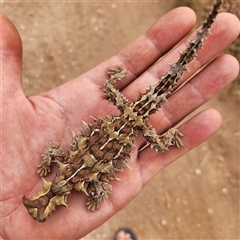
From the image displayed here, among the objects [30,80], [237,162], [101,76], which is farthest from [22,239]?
[237,162]

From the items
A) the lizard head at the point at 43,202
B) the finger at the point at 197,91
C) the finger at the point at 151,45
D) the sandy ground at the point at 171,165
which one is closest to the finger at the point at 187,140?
the finger at the point at 197,91

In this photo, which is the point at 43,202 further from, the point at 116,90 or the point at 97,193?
the point at 116,90

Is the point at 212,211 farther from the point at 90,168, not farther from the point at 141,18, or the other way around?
the point at 141,18

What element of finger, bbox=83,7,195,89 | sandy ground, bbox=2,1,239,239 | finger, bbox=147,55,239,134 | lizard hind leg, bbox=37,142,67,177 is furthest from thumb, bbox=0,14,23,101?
sandy ground, bbox=2,1,239,239

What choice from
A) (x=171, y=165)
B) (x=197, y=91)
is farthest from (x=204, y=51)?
Result: (x=171, y=165)

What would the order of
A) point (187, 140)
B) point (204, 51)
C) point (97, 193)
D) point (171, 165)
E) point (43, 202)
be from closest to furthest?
1. point (43, 202)
2. point (97, 193)
3. point (204, 51)
4. point (187, 140)
5. point (171, 165)

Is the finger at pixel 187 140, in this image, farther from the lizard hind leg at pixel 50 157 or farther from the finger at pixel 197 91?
the lizard hind leg at pixel 50 157
